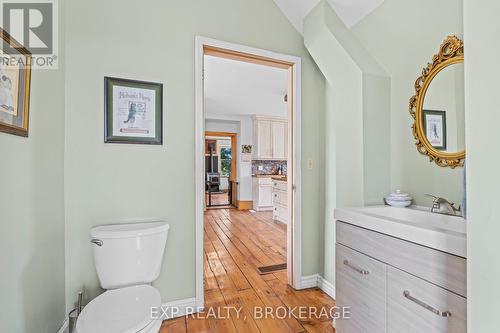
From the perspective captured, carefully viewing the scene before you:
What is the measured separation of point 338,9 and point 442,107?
1.12 metres

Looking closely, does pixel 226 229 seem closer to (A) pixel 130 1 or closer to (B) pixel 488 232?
(A) pixel 130 1

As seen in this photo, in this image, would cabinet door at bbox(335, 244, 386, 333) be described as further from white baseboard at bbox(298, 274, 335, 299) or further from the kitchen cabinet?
the kitchen cabinet

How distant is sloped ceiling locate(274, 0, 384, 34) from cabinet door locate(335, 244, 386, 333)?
1789 mm

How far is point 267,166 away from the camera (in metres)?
6.50

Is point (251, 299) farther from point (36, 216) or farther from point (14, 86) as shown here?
point (14, 86)

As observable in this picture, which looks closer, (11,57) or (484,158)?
(484,158)

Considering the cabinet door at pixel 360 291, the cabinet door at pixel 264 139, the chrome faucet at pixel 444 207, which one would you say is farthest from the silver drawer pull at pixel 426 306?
the cabinet door at pixel 264 139

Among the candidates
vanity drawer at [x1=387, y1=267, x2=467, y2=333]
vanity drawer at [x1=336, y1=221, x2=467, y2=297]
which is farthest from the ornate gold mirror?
vanity drawer at [x1=387, y1=267, x2=467, y2=333]

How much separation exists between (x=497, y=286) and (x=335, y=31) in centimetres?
185

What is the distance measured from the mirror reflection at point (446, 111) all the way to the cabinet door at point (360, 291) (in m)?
0.83

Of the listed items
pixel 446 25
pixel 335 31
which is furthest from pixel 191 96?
pixel 446 25

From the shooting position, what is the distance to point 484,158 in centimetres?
63

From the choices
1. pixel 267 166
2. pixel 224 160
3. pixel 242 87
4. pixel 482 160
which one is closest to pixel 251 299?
pixel 482 160

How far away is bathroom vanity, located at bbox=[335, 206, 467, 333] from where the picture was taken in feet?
2.94
